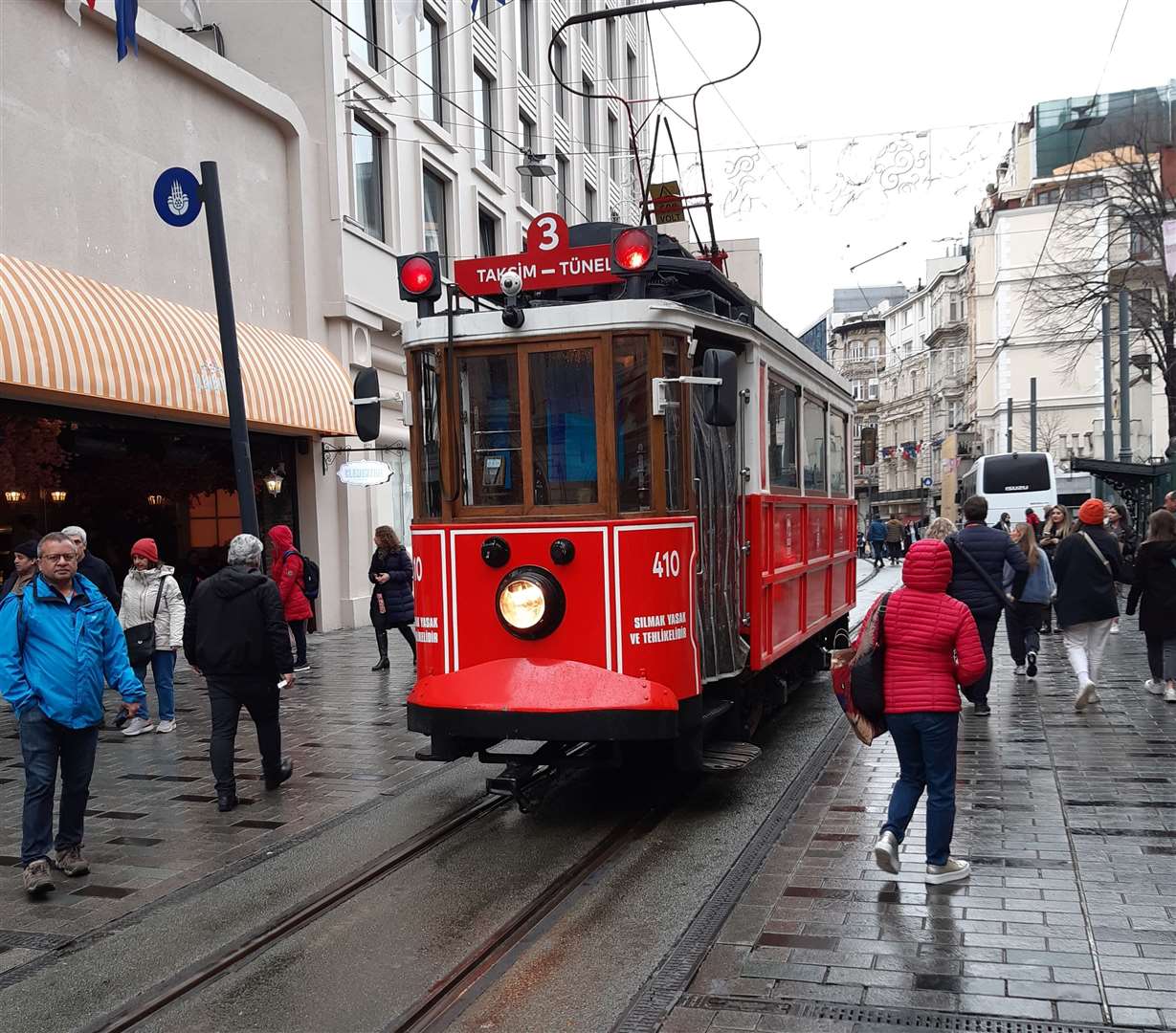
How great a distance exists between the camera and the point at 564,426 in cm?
671

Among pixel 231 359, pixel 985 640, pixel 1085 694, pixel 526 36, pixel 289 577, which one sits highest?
pixel 526 36

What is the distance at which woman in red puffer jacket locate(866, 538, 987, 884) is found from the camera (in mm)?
5406

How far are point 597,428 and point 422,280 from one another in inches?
61.0

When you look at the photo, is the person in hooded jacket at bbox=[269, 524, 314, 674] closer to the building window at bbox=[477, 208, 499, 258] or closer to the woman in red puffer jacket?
the woman in red puffer jacket

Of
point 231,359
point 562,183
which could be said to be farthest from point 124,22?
point 562,183

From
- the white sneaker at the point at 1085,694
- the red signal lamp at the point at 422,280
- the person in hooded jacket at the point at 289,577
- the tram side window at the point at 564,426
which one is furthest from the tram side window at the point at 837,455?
the person in hooded jacket at the point at 289,577

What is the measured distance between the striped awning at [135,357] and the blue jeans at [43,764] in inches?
243

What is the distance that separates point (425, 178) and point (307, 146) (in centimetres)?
481

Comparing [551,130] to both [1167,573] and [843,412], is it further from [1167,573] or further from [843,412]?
[1167,573]

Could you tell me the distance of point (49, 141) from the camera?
1278cm

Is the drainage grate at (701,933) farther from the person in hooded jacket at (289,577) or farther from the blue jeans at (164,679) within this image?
the person in hooded jacket at (289,577)

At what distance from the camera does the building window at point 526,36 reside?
91.9 ft

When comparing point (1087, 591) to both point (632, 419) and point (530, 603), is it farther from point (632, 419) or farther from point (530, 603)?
point (530, 603)

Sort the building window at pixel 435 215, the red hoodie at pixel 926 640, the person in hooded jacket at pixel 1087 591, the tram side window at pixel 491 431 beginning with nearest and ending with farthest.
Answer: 1. the red hoodie at pixel 926 640
2. the tram side window at pixel 491 431
3. the person in hooded jacket at pixel 1087 591
4. the building window at pixel 435 215
